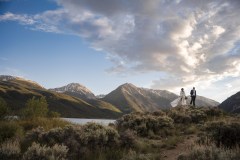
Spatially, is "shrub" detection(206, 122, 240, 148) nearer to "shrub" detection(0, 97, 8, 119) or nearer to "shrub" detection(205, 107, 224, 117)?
"shrub" detection(0, 97, 8, 119)

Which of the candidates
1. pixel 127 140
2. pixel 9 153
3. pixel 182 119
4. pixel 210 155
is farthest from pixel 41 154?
pixel 182 119

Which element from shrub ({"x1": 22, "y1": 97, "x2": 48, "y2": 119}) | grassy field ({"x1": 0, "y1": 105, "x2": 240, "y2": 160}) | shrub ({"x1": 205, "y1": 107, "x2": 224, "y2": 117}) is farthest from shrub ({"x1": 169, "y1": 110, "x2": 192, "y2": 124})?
shrub ({"x1": 22, "y1": 97, "x2": 48, "y2": 119})

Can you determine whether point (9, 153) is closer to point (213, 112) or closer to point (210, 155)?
point (210, 155)

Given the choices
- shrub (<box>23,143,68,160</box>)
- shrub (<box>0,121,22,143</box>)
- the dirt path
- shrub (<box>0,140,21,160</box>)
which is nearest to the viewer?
shrub (<box>23,143,68,160</box>)

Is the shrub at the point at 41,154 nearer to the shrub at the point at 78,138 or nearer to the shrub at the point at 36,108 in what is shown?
the shrub at the point at 78,138

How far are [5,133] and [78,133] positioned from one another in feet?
12.5

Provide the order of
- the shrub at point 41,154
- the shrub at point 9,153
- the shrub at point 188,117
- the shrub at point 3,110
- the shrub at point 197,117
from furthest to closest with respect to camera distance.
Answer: the shrub at point 197,117, the shrub at point 188,117, the shrub at point 3,110, the shrub at point 9,153, the shrub at point 41,154

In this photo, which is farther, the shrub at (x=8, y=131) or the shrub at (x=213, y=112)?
the shrub at (x=213, y=112)

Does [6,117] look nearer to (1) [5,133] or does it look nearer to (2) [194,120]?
(1) [5,133]

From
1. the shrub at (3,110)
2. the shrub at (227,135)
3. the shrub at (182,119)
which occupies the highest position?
Answer: the shrub at (182,119)

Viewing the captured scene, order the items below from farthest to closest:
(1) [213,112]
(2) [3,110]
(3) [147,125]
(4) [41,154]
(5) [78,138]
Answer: (1) [213,112], (3) [147,125], (2) [3,110], (5) [78,138], (4) [41,154]

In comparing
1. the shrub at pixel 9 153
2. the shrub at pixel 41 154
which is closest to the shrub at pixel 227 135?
the shrub at pixel 41 154

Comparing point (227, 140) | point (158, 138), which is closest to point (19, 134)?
point (158, 138)

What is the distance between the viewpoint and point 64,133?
14.0 m
